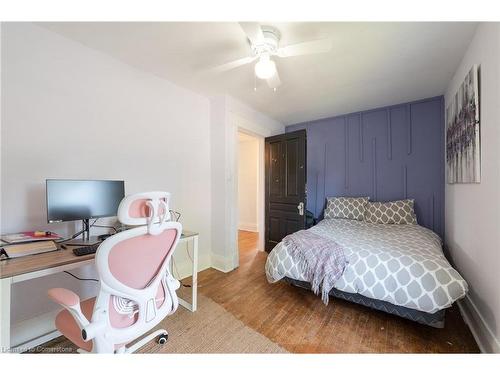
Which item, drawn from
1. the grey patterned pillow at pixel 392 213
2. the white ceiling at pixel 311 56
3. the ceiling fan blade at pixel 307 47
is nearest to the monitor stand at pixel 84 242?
the white ceiling at pixel 311 56

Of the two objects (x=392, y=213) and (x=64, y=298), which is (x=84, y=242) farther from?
(x=392, y=213)

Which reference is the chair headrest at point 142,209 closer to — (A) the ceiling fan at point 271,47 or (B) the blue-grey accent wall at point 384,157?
(A) the ceiling fan at point 271,47

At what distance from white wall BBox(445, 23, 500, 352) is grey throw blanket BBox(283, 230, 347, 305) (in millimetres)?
907

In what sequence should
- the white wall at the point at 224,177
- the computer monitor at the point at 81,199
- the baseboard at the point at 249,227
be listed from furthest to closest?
the baseboard at the point at 249,227, the white wall at the point at 224,177, the computer monitor at the point at 81,199

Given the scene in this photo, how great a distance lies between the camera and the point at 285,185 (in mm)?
3408

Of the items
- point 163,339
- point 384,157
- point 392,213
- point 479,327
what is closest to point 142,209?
point 163,339

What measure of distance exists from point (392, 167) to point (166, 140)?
10.7 ft

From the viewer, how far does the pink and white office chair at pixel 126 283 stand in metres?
0.95

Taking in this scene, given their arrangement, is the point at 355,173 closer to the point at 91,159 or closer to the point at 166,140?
the point at 166,140

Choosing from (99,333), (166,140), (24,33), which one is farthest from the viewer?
(166,140)

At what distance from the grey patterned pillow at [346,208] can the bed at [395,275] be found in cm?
94

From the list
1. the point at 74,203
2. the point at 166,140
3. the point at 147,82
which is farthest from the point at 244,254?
the point at 147,82

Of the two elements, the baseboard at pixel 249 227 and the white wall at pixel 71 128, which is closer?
the white wall at pixel 71 128
